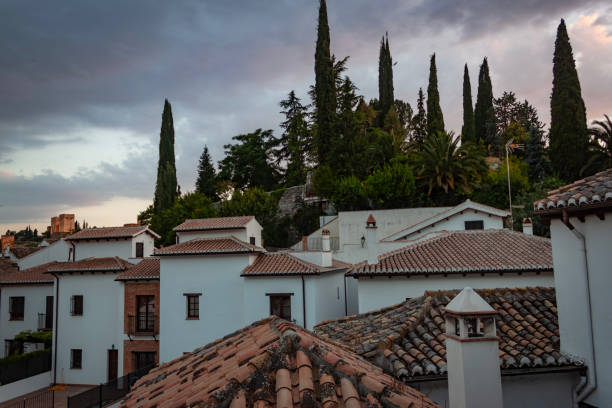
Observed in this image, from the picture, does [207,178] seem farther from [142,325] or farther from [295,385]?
[295,385]

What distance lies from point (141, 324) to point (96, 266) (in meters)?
4.23

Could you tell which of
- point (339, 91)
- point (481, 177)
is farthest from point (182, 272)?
point (339, 91)

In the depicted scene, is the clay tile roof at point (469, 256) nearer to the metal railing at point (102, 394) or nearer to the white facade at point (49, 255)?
the metal railing at point (102, 394)

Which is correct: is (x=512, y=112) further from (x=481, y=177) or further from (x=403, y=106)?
(x=481, y=177)

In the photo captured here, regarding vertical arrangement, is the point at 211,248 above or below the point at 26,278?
above

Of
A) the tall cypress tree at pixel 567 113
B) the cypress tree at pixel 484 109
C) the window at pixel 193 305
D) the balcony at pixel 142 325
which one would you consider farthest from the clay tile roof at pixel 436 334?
the cypress tree at pixel 484 109

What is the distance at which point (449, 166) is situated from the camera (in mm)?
29750

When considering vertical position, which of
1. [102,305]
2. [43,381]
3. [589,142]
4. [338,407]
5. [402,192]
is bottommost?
[43,381]

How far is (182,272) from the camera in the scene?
1917 cm

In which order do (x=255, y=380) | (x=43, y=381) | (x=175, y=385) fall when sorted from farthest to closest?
(x=43, y=381) → (x=175, y=385) → (x=255, y=380)

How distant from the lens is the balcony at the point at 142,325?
2016 cm

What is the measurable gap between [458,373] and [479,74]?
53.1 m

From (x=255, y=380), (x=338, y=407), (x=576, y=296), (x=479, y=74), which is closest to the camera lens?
(x=338, y=407)

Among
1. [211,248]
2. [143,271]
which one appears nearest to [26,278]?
[143,271]
